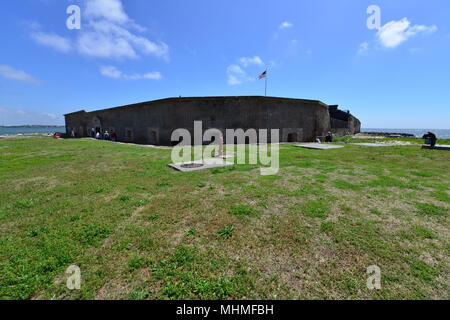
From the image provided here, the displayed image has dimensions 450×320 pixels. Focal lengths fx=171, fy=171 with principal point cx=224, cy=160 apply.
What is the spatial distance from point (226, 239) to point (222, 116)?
2088cm

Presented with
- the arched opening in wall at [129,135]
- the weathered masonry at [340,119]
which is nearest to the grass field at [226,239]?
the arched opening in wall at [129,135]

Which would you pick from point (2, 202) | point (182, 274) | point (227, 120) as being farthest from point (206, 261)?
point (227, 120)

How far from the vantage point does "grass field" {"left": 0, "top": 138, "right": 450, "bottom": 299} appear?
2428mm

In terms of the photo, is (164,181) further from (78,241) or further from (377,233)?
(377,233)

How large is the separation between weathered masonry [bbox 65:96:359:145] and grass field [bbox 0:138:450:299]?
17.6 m

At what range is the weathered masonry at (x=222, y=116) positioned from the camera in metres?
22.8

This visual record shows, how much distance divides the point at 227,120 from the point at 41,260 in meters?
21.6

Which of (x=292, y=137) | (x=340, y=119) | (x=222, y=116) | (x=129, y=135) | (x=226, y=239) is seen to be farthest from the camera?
(x=340, y=119)

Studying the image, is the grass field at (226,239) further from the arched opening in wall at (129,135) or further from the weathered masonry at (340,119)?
the weathered masonry at (340,119)

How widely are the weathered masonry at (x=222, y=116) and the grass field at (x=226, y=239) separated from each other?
17591mm

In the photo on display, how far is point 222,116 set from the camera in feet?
75.3
